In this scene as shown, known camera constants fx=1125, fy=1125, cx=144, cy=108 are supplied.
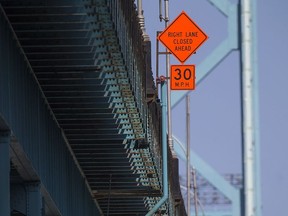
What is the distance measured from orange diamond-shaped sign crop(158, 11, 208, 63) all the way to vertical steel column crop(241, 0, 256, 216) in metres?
15.4

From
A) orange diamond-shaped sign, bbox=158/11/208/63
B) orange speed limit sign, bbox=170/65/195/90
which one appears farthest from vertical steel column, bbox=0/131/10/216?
orange speed limit sign, bbox=170/65/195/90

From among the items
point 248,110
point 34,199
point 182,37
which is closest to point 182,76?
point 182,37

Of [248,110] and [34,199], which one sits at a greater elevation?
[34,199]

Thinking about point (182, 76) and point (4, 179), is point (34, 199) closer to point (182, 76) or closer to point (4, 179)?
point (4, 179)

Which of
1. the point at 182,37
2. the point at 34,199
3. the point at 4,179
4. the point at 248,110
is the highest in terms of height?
the point at 182,37

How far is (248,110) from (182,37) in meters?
18.2

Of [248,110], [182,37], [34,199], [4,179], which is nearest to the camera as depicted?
[248,110]

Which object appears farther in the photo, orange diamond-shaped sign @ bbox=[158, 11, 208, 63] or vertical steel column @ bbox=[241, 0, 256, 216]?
orange diamond-shaped sign @ bbox=[158, 11, 208, 63]

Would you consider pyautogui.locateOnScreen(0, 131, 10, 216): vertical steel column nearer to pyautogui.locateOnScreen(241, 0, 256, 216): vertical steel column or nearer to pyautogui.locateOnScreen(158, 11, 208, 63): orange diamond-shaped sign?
pyautogui.locateOnScreen(158, 11, 208, 63): orange diamond-shaped sign

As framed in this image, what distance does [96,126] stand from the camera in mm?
15117

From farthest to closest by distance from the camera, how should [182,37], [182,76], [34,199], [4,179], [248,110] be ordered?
[182,76] < [182,37] < [34,199] < [4,179] < [248,110]

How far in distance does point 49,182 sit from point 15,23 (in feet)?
14.7

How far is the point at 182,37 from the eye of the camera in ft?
72.7

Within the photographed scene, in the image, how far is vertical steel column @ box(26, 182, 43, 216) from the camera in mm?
14742
